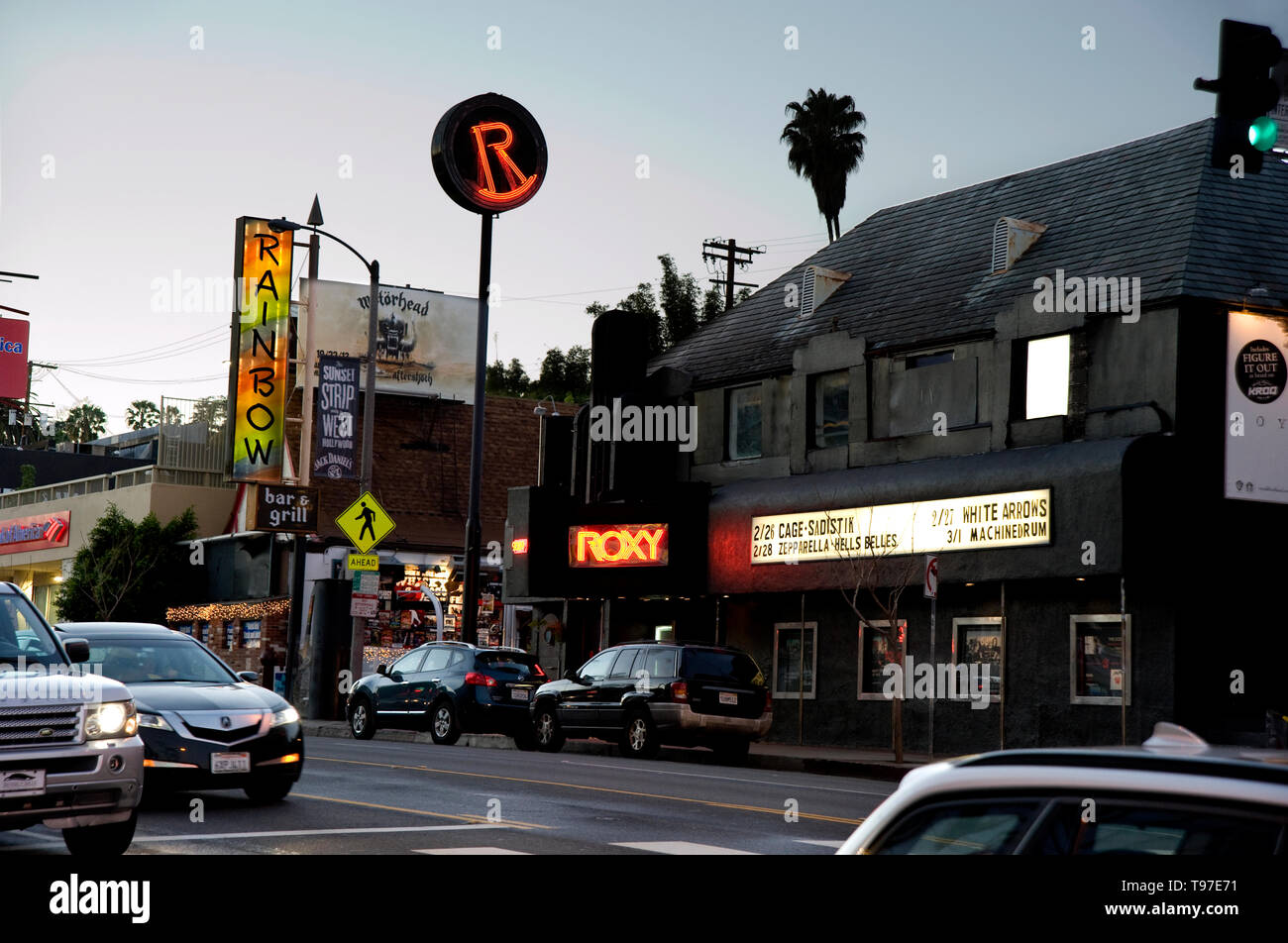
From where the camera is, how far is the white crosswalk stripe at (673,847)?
1169cm

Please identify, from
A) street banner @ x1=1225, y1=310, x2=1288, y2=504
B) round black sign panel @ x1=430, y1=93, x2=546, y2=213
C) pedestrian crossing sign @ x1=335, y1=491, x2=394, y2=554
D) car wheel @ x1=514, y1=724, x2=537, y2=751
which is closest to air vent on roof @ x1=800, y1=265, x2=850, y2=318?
round black sign panel @ x1=430, y1=93, x2=546, y2=213

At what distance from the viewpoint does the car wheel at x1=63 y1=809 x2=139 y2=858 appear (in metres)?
10.7

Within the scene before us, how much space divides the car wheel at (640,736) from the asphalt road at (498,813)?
3391 millimetres

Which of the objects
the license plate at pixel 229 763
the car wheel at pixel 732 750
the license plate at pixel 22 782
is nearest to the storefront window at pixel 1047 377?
the car wheel at pixel 732 750

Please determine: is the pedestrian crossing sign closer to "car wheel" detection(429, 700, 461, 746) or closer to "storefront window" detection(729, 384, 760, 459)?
"car wheel" detection(429, 700, 461, 746)

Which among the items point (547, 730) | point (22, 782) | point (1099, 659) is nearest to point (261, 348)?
point (547, 730)

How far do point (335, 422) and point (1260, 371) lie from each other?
20697 millimetres

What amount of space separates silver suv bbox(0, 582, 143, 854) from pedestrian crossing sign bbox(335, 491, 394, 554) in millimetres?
20819

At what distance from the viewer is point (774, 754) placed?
26578 mm

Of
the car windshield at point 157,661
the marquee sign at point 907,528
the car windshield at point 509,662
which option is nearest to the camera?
the car windshield at point 157,661

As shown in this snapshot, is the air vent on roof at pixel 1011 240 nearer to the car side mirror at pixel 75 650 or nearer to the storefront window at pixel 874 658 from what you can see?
the storefront window at pixel 874 658
